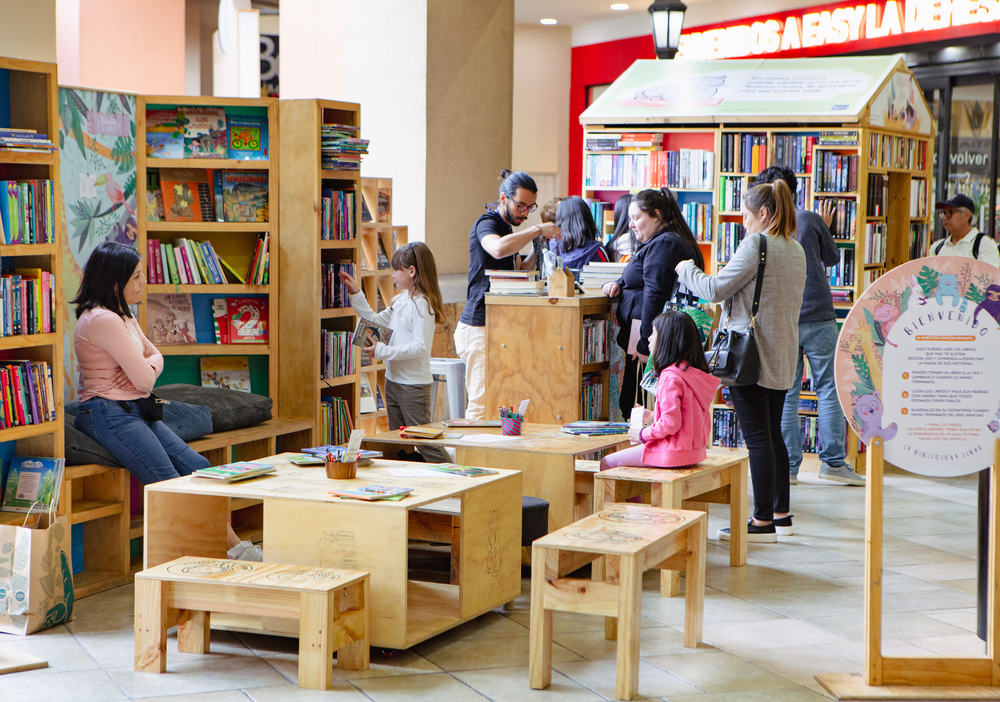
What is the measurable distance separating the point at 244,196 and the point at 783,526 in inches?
124

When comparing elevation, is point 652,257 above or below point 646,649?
above

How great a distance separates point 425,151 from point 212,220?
3.20 metres

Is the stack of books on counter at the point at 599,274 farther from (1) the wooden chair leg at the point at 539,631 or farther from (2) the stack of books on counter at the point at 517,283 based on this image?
(1) the wooden chair leg at the point at 539,631

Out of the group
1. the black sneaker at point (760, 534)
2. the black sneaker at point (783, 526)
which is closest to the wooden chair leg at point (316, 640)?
the black sneaker at point (760, 534)

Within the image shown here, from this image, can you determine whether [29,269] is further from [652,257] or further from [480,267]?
[652,257]

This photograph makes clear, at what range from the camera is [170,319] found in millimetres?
5395

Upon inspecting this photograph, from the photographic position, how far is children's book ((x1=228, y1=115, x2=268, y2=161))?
5.46 m

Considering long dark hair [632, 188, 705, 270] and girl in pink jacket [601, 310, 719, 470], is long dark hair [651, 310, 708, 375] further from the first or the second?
long dark hair [632, 188, 705, 270]

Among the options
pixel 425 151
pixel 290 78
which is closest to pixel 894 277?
pixel 425 151

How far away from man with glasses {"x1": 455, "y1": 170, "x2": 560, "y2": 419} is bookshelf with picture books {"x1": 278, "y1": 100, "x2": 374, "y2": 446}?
61cm

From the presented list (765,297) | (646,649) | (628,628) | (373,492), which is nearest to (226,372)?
(373,492)

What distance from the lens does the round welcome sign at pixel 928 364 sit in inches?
130

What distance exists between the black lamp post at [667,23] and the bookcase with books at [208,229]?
3784mm

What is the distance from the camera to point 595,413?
571 centimetres
